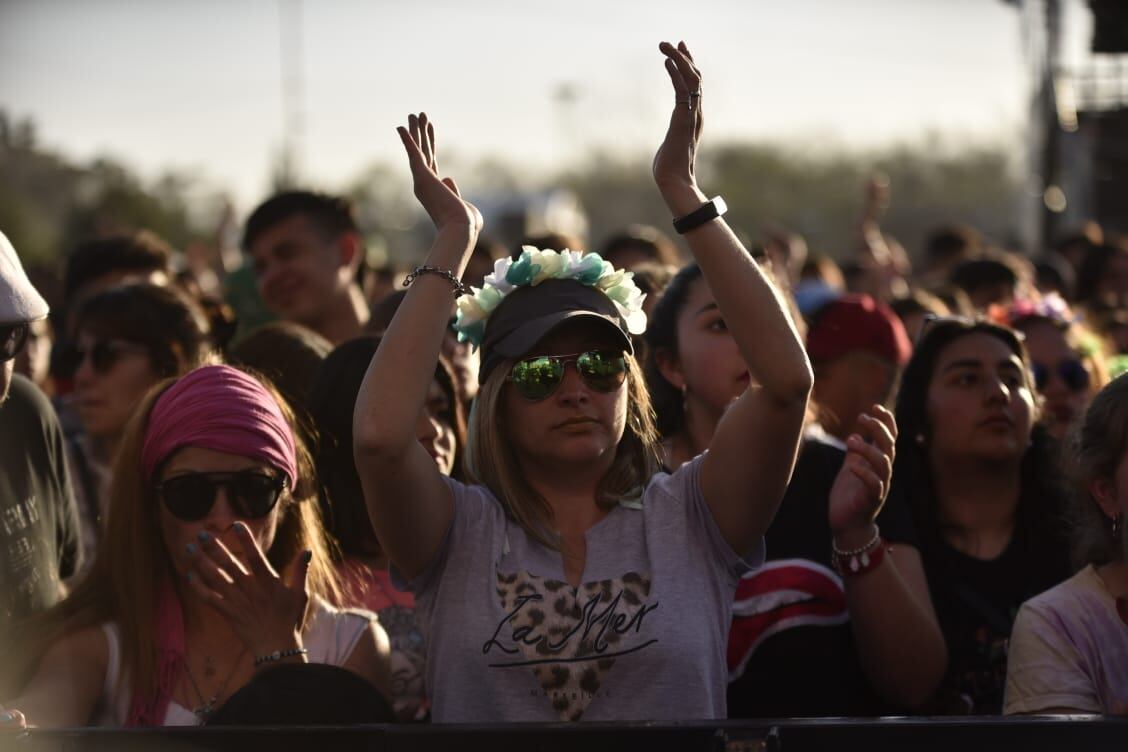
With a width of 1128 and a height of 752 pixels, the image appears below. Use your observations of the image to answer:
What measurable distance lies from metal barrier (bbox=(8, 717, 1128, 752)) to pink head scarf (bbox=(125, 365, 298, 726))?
104 cm

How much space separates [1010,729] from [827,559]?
5.33ft

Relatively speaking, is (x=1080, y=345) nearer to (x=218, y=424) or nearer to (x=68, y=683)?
(x=218, y=424)

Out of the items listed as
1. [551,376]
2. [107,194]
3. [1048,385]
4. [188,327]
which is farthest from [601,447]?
[107,194]

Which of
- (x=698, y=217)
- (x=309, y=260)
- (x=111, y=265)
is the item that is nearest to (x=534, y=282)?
(x=698, y=217)

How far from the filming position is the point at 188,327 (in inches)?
182

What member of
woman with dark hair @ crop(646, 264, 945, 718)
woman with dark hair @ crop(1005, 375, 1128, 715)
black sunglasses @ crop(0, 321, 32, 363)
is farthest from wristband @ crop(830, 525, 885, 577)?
black sunglasses @ crop(0, 321, 32, 363)

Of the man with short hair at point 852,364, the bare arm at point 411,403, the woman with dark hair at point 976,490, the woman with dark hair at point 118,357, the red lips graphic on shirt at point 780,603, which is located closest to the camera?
the bare arm at point 411,403

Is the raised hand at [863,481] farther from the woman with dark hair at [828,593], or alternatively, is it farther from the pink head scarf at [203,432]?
the pink head scarf at [203,432]

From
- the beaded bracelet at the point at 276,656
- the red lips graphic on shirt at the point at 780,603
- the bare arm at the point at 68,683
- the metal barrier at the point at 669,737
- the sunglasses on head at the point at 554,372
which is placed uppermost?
the sunglasses on head at the point at 554,372

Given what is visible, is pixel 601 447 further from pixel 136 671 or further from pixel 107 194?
pixel 107 194

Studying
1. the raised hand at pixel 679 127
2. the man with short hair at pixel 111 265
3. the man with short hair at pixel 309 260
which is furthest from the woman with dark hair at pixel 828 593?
the man with short hair at pixel 111 265

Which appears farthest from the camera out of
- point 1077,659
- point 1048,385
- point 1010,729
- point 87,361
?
point 1048,385

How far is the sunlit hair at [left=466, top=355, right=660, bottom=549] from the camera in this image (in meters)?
2.93

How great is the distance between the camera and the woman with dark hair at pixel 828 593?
10.5 feet
